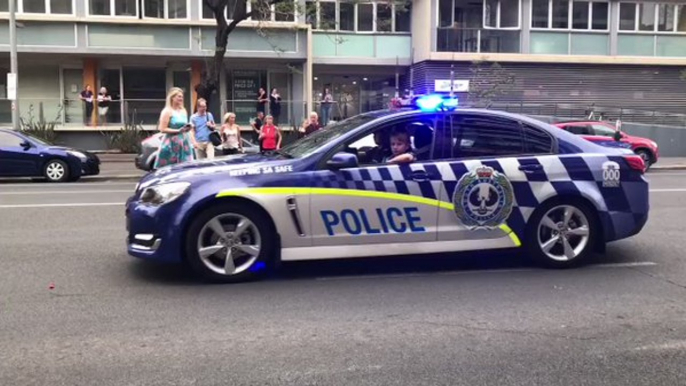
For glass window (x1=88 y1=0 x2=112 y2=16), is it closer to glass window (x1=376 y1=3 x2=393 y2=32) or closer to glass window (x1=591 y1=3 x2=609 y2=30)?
glass window (x1=376 y1=3 x2=393 y2=32)

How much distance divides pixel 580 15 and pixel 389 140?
2558 centimetres

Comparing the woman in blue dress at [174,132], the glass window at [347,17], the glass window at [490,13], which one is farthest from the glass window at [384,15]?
the woman in blue dress at [174,132]

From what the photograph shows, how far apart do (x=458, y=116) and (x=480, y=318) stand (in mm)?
2149

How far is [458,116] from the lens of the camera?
6430 mm

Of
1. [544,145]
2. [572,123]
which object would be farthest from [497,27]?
[544,145]

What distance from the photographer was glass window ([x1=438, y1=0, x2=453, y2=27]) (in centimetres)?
2830

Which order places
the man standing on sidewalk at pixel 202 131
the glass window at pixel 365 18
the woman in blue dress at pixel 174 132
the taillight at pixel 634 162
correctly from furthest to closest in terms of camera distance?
1. the glass window at pixel 365 18
2. the man standing on sidewalk at pixel 202 131
3. the woman in blue dress at pixel 174 132
4. the taillight at pixel 634 162

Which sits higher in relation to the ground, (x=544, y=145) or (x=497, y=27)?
(x=497, y=27)

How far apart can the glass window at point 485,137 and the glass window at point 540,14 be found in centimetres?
2378

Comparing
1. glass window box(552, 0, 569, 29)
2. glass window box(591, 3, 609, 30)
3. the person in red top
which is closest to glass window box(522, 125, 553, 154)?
the person in red top

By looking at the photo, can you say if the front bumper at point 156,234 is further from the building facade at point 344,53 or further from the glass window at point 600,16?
the glass window at point 600,16

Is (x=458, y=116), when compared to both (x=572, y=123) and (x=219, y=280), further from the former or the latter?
(x=572, y=123)

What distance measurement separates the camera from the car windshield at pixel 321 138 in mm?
6254

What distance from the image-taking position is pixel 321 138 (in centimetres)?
650
